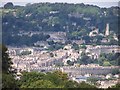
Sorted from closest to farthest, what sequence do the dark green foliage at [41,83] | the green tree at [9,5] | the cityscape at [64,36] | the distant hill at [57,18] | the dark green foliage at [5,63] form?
A: the dark green foliage at [41,83] → the dark green foliage at [5,63] → the cityscape at [64,36] → the distant hill at [57,18] → the green tree at [9,5]

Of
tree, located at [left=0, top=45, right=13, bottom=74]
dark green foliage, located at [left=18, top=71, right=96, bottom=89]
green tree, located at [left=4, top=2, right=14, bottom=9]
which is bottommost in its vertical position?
green tree, located at [left=4, top=2, right=14, bottom=9]

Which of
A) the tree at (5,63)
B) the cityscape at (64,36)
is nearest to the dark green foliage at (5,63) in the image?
the tree at (5,63)

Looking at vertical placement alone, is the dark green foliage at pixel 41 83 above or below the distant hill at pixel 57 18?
above

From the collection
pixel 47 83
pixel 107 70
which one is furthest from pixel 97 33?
pixel 47 83

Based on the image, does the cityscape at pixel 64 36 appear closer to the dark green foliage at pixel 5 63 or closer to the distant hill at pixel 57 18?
the distant hill at pixel 57 18

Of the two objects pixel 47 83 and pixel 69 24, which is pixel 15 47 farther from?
pixel 47 83

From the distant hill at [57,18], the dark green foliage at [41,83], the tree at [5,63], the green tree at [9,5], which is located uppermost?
the tree at [5,63]

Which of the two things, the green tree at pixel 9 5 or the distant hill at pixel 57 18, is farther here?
the green tree at pixel 9 5

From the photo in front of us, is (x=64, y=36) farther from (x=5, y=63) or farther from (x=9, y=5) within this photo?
(x=5, y=63)

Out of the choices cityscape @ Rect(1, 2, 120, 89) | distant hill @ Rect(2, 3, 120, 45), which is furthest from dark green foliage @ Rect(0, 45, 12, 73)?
distant hill @ Rect(2, 3, 120, 45)

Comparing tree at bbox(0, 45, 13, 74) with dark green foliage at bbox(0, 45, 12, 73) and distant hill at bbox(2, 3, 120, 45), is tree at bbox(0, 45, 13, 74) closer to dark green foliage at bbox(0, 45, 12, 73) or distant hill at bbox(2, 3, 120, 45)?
dark green foliage at bbox(0, 45, 12, 73)

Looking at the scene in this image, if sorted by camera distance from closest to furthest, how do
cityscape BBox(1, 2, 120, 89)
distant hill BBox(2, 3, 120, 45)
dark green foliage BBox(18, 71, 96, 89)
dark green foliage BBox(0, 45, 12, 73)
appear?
dark green foliage BBox(18, 71, 96, 89) → dark green foliage BBox(0, 45, 12, 73) → cityscape BBox(1, 2, 120, 89) → distant hill BBox(2, 3, 120, 45)
